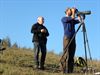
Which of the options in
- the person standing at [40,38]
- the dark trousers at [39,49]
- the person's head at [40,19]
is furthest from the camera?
the person's head at [40,19]

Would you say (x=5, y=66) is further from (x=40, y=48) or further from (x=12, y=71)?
(x=40, y=48)

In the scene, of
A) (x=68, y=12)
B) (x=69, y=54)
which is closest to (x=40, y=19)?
(x=68, y=12)

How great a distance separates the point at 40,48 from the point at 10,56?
3.59m

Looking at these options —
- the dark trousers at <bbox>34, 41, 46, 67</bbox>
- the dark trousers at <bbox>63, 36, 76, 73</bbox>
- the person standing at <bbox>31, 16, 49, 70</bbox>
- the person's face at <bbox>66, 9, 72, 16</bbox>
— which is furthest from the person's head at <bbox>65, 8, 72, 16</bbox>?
the dark trousers at <bbox>34, 41, 46, 67</bbox>

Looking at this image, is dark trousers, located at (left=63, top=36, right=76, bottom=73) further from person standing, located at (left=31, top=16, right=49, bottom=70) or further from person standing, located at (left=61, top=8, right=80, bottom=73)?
person standing, located at (left=31, top=16, right=49, bottom=70)

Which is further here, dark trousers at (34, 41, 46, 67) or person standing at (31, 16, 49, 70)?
person standing at (31, 16, 49, 70)

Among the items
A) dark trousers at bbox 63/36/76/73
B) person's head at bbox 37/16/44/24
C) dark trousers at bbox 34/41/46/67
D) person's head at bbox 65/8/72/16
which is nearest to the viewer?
dark trousers at bbox 63/36/76/73

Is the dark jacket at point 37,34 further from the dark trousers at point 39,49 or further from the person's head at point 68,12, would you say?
the person's head at point 68,12

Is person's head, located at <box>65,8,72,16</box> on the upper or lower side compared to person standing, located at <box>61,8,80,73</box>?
upper

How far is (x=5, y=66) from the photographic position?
48.6 feet

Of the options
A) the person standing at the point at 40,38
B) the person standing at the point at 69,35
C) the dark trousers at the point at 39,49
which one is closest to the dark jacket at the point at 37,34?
the person standing at the point at 40,38

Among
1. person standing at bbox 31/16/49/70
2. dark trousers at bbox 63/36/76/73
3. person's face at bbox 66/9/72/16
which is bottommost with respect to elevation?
dark trousers at bbox 63/36/76/73

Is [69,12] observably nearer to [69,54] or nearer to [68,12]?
[68,12]

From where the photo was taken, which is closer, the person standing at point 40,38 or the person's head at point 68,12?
the person's head at point 68,12
